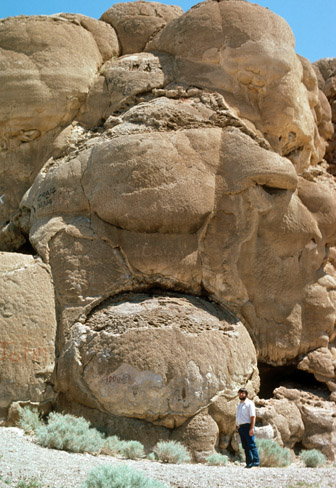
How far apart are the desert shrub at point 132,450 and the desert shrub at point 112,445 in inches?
1.7

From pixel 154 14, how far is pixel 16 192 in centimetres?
407

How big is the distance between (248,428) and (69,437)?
193 centimetres

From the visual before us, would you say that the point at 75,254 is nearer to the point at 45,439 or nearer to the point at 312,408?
the point at 45,439

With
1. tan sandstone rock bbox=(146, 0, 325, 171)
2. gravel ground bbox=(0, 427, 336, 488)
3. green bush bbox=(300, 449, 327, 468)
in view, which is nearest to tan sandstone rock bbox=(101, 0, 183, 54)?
tan sandstone rock bbox=(146, 0, 325, 171)

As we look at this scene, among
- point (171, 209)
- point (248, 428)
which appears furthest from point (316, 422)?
point (171, 209)

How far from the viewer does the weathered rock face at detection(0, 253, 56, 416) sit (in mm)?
7785

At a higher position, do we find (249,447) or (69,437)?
(69,437)

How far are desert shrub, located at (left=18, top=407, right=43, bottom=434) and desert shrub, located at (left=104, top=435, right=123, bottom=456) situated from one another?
91 centimetres

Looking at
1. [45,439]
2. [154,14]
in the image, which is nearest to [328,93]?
[154,14]

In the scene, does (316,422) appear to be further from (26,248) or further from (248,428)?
(26,248)

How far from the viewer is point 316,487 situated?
16.9ft

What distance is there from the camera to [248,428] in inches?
268

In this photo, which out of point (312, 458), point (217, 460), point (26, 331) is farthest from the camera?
point (26, 331)

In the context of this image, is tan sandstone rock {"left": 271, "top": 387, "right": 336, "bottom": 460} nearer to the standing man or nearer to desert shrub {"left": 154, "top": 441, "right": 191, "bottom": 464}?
the standing man
